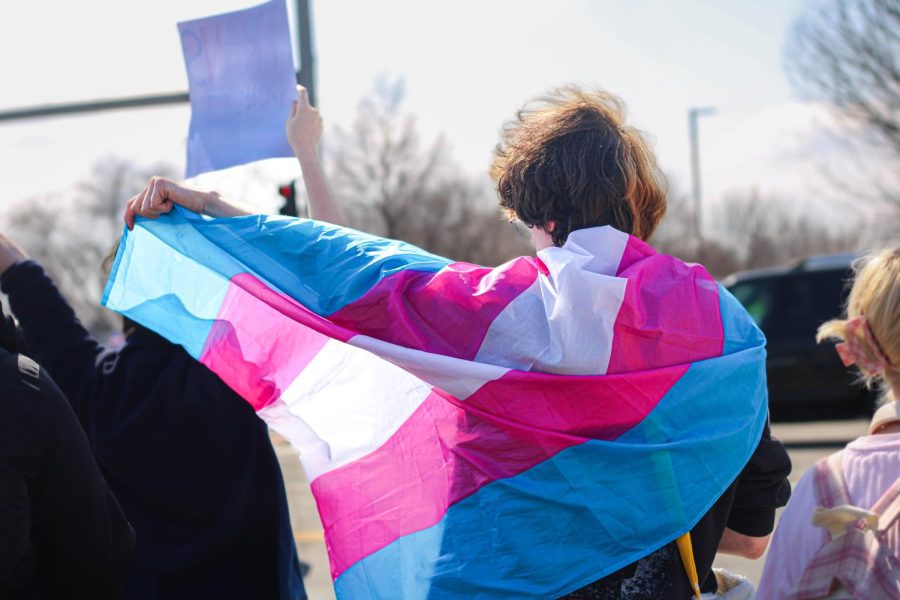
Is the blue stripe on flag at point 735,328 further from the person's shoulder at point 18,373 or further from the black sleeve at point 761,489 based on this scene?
the person's shoulder at point 18,373

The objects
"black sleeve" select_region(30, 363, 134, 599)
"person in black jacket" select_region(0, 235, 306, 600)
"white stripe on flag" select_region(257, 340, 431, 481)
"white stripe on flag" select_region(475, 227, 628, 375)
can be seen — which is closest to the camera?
"white stripe on flag" select_region(475, 227, 628, 375)

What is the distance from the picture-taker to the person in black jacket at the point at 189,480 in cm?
248

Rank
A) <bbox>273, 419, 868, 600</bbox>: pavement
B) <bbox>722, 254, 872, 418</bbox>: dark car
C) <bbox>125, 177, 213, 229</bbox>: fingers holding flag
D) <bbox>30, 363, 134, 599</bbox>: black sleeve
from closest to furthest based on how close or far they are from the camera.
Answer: <bbox>30, 363, 134, 599</bbox>: black sleeve, <bbox>125, 177, 213, 229</bbox>: fingers holding flag, <bbox>273, 419, 868, 600</bbox>: pavement, <bbox>722, 254, 872, 418</bbox>: dark car

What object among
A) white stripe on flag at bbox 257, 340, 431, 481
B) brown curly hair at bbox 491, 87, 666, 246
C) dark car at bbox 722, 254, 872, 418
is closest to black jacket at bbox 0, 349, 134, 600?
white stripe on flag at bbox 257, 340, 431, 481

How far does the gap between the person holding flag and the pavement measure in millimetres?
2676

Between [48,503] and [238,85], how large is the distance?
4.76ft

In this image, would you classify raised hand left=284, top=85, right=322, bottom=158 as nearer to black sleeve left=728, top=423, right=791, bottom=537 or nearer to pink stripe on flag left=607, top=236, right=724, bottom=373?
pink stripe on flag left=607, top=236, right=724, bottom=373

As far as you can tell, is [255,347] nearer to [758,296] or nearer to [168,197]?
[168,197]

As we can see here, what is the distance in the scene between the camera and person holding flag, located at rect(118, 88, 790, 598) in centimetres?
197

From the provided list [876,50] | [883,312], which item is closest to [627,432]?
[883,312]

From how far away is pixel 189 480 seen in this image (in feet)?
8.27

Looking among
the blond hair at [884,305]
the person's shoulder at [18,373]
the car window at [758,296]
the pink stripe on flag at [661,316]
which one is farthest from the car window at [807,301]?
the person's shoulder at [18,373]

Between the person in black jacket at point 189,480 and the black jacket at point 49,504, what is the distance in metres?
0.28

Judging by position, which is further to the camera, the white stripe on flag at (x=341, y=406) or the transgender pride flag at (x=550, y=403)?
the white stripe on flag at (x=341, y=406)
